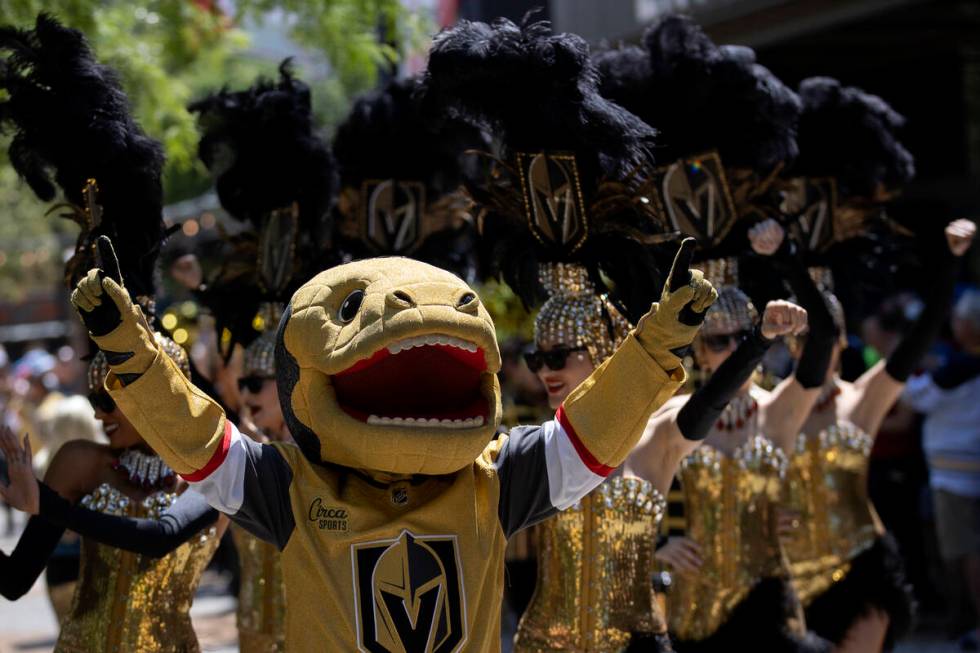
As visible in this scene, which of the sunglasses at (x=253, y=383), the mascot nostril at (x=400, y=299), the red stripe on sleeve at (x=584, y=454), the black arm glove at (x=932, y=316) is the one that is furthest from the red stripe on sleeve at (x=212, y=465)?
the black arm glove at (x=932, y=316)

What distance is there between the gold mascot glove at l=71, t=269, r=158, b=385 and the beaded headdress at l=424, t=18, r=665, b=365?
1.41m

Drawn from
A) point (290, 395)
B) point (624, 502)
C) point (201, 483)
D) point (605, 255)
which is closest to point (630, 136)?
point (605, 255)

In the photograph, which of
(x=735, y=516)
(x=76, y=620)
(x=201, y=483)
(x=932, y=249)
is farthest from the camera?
(x=932, y=249)

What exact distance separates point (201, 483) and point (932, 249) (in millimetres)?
8862

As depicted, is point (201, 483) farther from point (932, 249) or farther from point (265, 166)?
point (932, 249)

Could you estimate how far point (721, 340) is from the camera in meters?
4.76

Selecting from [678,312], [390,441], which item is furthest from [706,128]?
Answer: [390,441]

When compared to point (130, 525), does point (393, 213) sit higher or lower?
lower

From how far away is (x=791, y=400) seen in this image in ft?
16.1

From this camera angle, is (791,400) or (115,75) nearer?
(115,75)

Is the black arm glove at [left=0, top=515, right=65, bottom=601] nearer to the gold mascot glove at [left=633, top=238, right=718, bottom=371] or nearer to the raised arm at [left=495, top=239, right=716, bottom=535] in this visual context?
the raised arm at [left=495, top=239, right=716, bottom=535]

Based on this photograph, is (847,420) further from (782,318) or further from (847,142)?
(782,318)

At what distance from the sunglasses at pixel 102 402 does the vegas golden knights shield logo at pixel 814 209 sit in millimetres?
2961

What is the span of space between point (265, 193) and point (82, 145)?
48.4 inches
